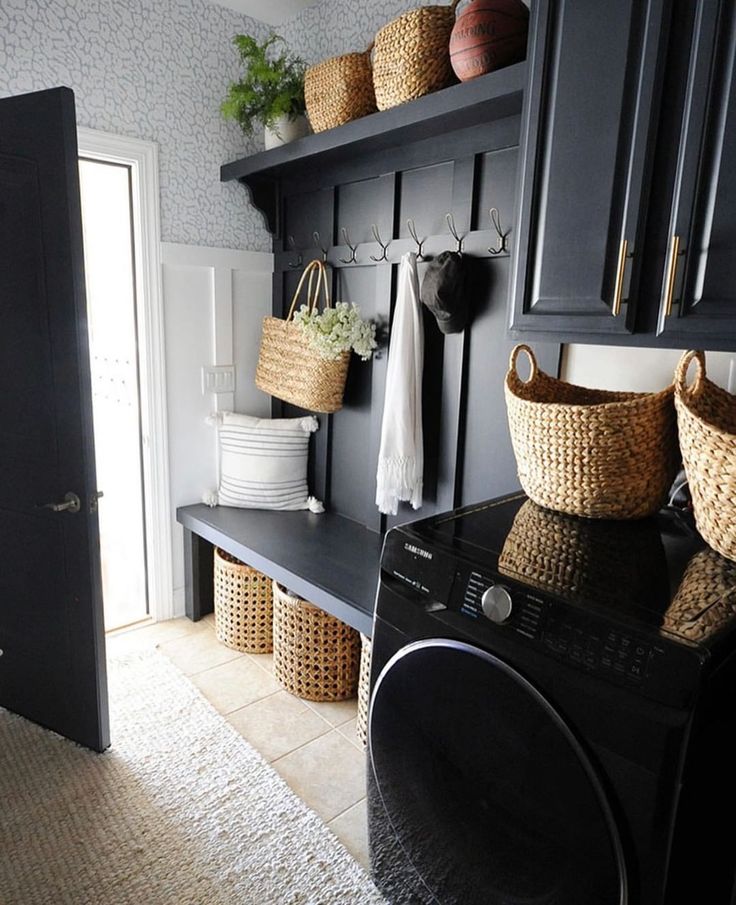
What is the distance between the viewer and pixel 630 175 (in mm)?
1231

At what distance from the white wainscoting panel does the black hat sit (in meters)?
1.15

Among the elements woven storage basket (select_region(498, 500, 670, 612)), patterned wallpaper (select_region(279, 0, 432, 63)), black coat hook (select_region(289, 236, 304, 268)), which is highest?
patterned wallpaper (select_region(279, 0, 432, 63))

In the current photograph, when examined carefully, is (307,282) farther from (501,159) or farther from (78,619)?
(78,619)

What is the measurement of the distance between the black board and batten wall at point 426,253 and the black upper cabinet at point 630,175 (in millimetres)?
321

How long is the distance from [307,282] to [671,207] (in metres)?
1.79

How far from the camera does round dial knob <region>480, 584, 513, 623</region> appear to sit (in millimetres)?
1086

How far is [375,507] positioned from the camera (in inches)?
101

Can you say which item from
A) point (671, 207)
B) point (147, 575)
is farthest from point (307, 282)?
point (671, 207)

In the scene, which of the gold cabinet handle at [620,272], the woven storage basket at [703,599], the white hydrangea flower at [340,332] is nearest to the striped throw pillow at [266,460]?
the white hydrangea flower at [340,332]

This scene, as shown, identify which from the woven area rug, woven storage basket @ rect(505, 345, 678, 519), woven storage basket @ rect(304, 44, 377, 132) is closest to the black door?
the woven area rug

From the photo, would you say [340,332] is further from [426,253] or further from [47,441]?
[47,441]

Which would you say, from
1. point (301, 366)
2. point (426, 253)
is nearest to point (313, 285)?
point (301, 366)

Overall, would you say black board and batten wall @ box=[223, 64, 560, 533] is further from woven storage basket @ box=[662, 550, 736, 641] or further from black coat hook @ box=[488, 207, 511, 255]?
woven storage basket @ box=[662, 550, 736, 641]

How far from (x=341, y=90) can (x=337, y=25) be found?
0.54 meters
